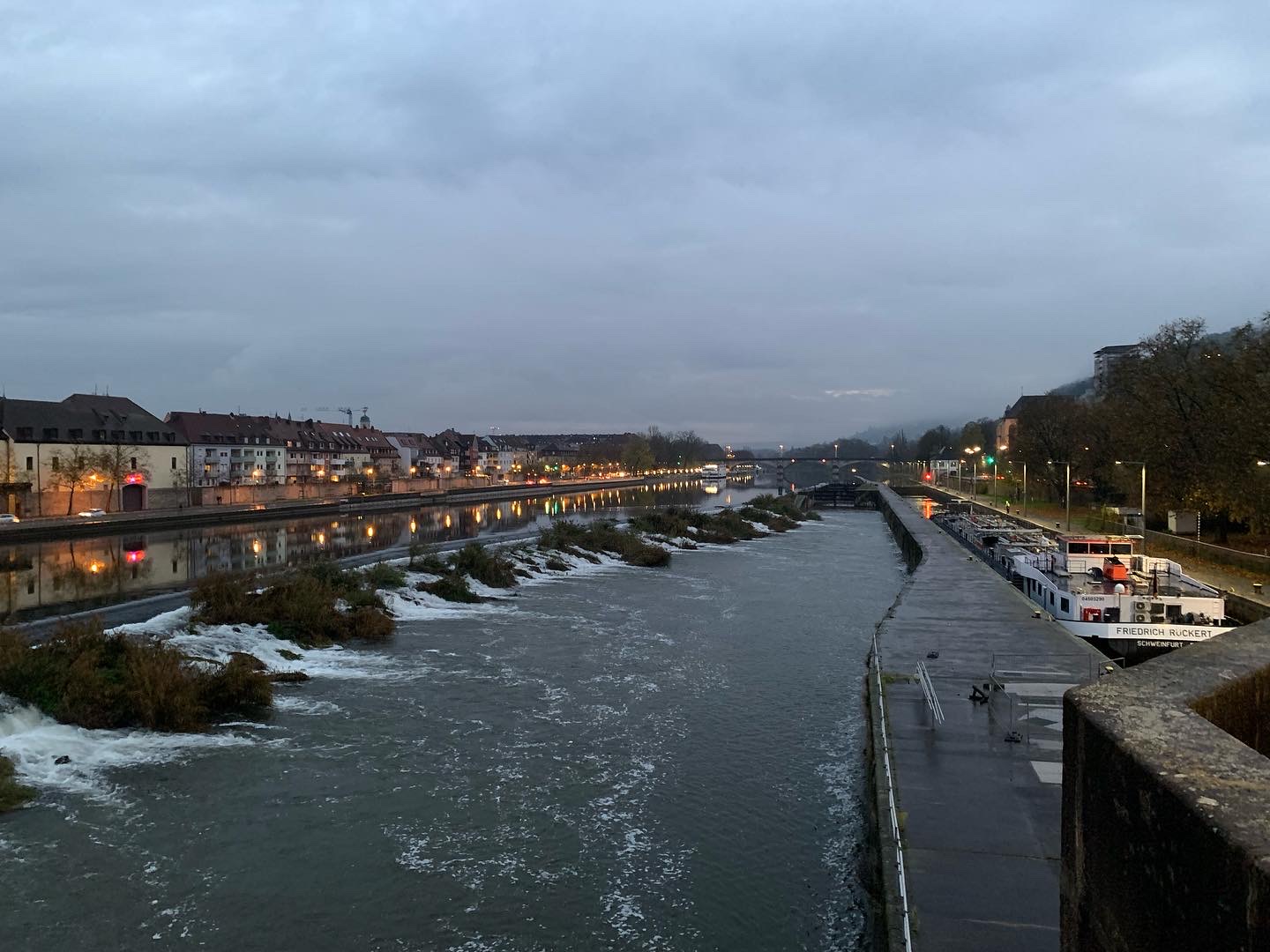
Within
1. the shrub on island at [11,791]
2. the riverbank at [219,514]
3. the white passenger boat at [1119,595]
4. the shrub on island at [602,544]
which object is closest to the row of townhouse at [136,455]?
the riverbank at [219,514]

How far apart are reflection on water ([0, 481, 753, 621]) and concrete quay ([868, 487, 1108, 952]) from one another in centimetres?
2147

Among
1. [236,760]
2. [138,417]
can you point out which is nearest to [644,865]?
[236,760]

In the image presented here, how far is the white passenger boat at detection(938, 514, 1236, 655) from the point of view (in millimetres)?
24031

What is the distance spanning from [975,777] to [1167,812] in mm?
9477

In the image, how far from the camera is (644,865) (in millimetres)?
11312

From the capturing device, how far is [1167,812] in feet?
9.35

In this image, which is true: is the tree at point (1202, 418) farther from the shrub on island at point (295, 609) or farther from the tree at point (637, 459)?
the tree at point (637, 459)

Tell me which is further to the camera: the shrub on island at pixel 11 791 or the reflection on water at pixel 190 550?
the reflection on water at pixel 190 550

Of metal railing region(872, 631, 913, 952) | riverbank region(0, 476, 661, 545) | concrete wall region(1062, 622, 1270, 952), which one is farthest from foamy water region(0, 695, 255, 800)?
riverbank region(0, 476, 661, 545)

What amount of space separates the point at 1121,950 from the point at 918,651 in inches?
657

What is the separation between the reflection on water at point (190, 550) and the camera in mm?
31625

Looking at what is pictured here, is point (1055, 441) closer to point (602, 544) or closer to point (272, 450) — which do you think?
point (602, 544)

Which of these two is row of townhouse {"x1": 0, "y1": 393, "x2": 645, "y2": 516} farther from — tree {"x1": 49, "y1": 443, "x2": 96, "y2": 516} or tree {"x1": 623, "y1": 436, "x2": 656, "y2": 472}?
tree {"x1": 623, "y1": 436, "x2": 656, "y2": 472}

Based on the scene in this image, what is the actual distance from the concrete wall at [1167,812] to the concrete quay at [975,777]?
168 inches
